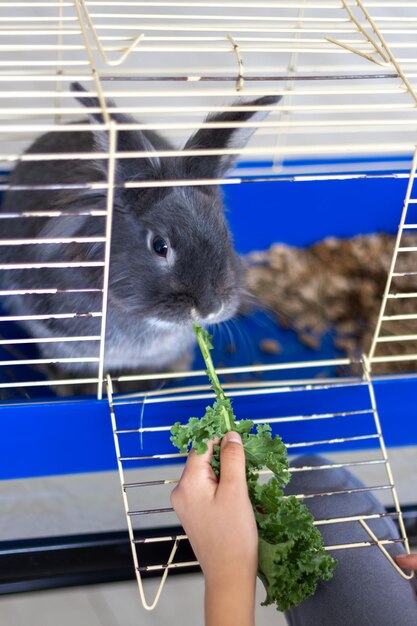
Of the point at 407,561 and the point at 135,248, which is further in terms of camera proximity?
the point at 135,248

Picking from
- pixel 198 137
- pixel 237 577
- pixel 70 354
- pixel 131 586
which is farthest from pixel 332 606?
pixel 198 137

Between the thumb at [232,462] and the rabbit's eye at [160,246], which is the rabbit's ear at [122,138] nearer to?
the rabbit's eye at [160,246]

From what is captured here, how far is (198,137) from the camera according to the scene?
3.61 ft

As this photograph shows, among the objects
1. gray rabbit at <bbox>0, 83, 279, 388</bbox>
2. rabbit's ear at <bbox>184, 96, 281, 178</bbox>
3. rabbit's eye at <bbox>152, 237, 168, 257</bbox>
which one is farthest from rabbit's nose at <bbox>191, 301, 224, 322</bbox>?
rabbit's ear at <bbox>184, 96, 281, 178</bbox>

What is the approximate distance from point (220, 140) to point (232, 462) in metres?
0.52

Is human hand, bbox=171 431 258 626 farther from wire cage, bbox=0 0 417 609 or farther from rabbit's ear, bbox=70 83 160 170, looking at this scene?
rabbit's ear, bbox=70 83 160 170

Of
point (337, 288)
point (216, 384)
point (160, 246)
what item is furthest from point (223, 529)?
point (337, 288)

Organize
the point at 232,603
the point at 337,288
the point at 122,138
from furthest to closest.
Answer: the point at 337,288 → the point at 122,138 → the point at 232,603

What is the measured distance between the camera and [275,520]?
2.75 ft

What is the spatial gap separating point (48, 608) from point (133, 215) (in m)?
0.77

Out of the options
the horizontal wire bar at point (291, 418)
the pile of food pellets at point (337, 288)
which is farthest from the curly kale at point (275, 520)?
the pile of food pellets at point (337, 288)

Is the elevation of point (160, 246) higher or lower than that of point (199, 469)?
higher

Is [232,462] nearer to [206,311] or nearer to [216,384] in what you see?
[216,384]

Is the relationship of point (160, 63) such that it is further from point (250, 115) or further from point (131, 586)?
point (131, 586)
